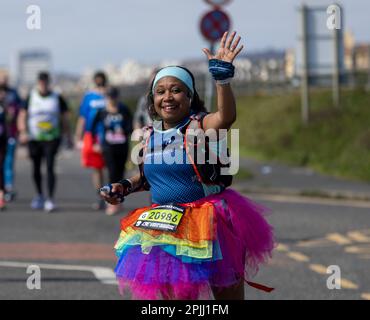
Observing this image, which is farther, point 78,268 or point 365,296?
point 78,268

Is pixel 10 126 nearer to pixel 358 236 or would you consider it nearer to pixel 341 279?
pixel 358 236

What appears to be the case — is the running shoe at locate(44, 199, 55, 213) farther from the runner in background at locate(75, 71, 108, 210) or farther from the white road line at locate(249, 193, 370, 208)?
the white road line at locate(249, 193, 370, 208)

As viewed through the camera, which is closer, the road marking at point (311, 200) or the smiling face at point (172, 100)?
the smiling face at point (172, 100)

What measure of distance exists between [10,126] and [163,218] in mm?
10288

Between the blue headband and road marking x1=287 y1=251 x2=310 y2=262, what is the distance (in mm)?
4719

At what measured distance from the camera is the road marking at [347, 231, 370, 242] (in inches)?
451

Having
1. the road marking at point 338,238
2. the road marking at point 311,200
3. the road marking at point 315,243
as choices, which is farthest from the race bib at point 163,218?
the road marking at point 311,200

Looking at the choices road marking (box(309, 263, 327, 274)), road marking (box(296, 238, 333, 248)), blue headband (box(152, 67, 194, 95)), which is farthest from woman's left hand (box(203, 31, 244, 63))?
road marking (box(296, 238, 333, 248))

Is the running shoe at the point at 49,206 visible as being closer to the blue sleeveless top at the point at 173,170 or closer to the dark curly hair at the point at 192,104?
the dark curly hair at the point at 192,104

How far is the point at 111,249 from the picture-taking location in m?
10.8

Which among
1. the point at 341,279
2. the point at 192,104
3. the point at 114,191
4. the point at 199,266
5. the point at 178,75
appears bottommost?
the point at 341,279

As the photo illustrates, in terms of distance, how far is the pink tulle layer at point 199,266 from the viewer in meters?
5.44

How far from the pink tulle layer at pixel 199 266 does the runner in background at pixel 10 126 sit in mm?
9730

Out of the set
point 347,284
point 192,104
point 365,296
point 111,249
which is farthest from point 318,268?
point 192,104
